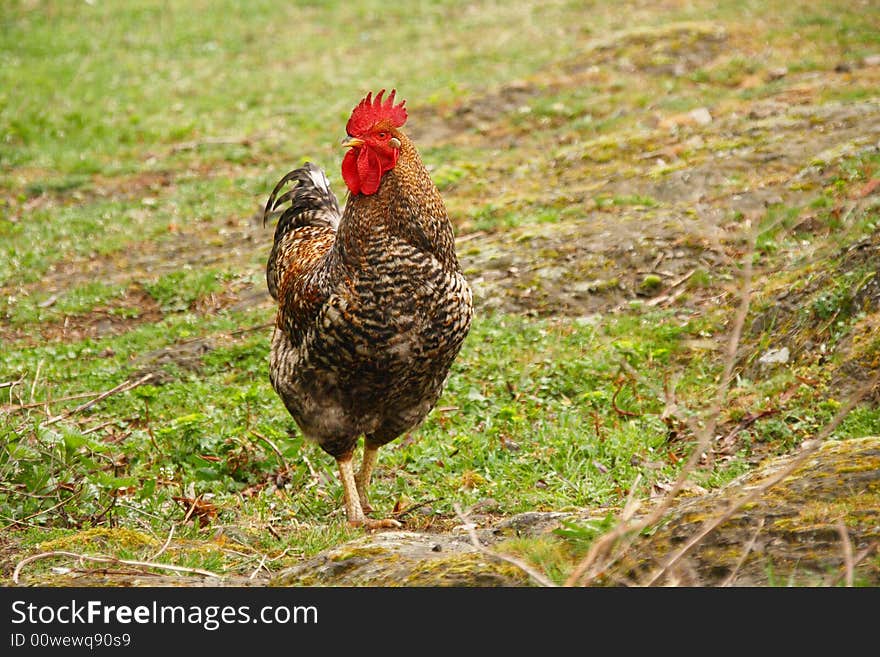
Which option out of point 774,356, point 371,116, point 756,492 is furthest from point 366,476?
point 756,492

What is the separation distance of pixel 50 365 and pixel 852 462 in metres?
7.11

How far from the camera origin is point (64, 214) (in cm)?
1304

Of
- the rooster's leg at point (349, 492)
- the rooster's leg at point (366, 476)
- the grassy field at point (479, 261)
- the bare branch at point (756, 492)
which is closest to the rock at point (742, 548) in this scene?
the bare branch at point (756, 492)

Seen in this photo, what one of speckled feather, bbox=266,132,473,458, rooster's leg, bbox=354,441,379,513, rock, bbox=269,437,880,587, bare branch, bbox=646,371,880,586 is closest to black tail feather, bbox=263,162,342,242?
speckled feather, bbox=266,132,473,458

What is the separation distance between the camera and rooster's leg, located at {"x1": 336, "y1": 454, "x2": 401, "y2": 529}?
5492 mm

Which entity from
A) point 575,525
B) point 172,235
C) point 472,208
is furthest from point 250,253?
point 575,525

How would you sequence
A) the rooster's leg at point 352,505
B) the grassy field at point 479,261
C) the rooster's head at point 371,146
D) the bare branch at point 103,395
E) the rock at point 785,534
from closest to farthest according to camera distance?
the rock at point 785,534 < the rooster's head at point 371,146 < the rooster's leg at point 352,505 < the grassy field at point 479,261 < the bare branch at point 103,395

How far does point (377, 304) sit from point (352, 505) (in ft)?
4.55

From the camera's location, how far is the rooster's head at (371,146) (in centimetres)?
512

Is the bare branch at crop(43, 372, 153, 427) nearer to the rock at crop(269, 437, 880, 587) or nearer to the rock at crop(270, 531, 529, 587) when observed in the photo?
the rock at crop(270, 531, 529, 587)

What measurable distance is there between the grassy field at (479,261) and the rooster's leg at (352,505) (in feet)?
0.58

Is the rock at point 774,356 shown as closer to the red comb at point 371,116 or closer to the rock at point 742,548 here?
the rock at point 742,548

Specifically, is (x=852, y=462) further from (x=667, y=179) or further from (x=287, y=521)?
(x=667, y=179)

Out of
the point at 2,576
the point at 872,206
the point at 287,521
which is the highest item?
the point at 872,206
